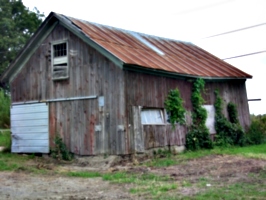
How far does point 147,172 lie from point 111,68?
4.21m

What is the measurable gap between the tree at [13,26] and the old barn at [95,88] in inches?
699

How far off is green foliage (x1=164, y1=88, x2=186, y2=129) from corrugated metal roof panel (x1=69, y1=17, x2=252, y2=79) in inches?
36.3

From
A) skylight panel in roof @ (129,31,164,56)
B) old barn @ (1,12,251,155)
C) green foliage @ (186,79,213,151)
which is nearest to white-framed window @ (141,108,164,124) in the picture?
old barn @ (1,12,251,155)

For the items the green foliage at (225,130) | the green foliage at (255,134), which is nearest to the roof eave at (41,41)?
the green foliage at (225,130)

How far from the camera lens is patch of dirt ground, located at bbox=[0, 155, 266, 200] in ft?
27.5

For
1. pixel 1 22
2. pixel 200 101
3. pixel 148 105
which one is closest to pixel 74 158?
pixel 148 105

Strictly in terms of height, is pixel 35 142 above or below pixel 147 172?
above

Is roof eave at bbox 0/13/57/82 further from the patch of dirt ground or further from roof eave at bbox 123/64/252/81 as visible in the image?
the patch of dirt ground

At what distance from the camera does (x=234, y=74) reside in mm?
18406

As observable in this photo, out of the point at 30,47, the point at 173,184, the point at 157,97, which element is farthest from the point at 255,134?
the point at 30,47

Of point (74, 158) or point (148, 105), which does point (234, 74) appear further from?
point (74, 158)

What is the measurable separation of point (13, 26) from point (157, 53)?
73.8 ft

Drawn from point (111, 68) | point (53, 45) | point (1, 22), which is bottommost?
point (111, 68)

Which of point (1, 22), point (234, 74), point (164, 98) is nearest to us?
point (164, 98)
